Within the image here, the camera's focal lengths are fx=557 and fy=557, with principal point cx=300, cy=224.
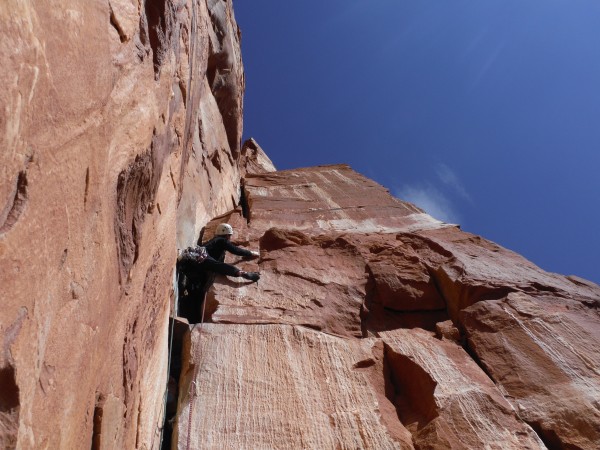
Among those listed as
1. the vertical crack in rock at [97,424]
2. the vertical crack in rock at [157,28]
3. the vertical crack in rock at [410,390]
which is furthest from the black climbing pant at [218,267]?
the vertical crack in rock at [97,424]

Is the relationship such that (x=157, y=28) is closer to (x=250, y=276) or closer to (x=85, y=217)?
(x=85, y=217)

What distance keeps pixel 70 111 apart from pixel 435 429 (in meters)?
3.63

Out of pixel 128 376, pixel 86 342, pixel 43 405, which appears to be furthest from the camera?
pixel 128 376

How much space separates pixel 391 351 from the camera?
5.43m

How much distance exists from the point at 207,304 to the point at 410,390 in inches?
86.9

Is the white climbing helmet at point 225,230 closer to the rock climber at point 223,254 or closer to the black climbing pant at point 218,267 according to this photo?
the rock climber at point 223,254

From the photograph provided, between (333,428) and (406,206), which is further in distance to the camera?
(406,206)

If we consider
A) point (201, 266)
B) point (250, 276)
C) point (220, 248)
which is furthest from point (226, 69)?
point (250, 276)

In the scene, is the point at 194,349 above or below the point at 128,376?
above

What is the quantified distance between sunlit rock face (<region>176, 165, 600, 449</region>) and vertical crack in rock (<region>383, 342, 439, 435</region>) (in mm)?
11

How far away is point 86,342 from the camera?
2.67 m

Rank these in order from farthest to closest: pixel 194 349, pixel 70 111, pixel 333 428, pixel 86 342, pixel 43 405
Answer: pixel 194 349 → pixel 333 428 → pixel 86 342 → pixel 70 111 → pixel 43 405

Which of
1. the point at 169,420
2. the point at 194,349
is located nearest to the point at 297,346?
the point at 194,349

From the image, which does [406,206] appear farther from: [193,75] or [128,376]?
[128,376]
